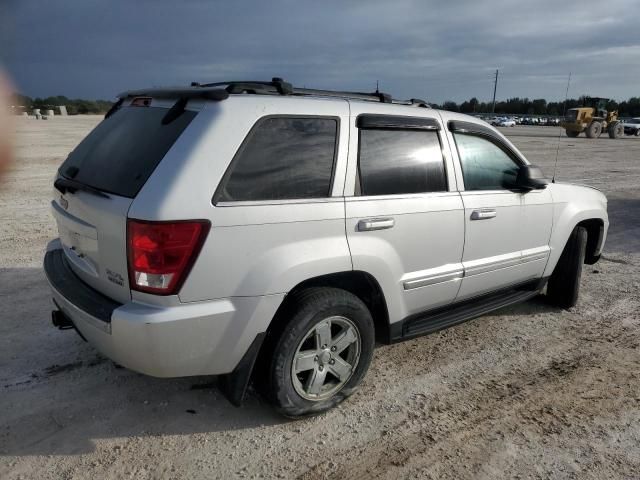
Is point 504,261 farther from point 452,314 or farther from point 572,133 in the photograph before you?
point 572,133

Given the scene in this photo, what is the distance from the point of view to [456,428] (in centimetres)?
306

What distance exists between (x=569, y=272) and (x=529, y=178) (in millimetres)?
1320

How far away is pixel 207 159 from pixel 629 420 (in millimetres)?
3004

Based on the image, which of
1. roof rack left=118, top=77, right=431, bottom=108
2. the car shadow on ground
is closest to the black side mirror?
roof rack left=118, top=77, right=431, bottom=108

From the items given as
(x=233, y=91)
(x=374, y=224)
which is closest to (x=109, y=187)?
(x=233, y=91)

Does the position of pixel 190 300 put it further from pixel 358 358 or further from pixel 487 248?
pixel 487 248

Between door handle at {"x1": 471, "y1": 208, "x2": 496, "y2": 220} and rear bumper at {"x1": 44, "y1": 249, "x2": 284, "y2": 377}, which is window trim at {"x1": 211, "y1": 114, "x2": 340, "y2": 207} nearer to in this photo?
rear bumper at {"x1": 44, "y1": 249, "x2": 284, "y2": 377}

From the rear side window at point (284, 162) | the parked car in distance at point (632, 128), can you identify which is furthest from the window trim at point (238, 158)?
Result: the parked car in distance at point (632, 128)

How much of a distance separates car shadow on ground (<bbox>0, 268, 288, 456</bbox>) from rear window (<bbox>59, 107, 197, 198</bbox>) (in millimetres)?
Result: 1358

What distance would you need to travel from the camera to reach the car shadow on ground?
9.45 ft

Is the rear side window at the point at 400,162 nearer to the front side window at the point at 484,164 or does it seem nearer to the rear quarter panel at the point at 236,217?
the front side window at the point at 484,164

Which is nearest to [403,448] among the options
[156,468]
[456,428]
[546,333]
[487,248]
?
[456,428]

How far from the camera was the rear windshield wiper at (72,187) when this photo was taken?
2745 mm

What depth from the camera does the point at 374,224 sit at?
3.07 meters
